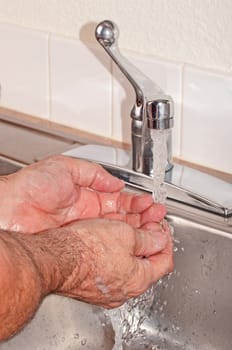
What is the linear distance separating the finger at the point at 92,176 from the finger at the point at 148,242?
0.28ft

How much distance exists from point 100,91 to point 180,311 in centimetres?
29

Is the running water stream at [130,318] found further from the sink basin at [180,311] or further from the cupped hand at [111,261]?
the cupped hand at [111,261]

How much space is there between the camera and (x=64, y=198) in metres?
0.91

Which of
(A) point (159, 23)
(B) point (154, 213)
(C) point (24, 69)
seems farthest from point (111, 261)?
(C) point (24, 69)

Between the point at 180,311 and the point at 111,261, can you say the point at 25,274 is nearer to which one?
the point at 111,261

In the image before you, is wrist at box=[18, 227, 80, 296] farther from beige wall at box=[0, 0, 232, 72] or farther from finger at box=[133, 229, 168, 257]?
beige wall at box=[0, 0, 232, 72]

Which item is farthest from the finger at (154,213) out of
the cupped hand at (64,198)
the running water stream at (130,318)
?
the running water stream at (130,318)

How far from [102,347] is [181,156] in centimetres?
24

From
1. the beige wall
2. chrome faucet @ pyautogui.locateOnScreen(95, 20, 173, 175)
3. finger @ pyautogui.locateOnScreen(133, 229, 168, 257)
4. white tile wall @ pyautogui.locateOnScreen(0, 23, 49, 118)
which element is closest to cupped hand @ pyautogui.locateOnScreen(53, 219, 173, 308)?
finger @ pyautogui.locateOnScreen(133, 229, 168, 257)

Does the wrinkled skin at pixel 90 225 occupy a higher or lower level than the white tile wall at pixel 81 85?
lower

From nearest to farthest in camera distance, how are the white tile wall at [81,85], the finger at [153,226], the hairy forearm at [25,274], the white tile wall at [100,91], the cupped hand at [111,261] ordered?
the hairy forearm at [25,274] → the cupped hand at [111,261] → the finger at [153,226] → the white tile wall at [100,91] → the white tile wall at [81,85]

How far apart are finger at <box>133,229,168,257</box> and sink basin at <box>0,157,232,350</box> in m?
0.07

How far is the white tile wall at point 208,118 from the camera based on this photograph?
3.17 feet

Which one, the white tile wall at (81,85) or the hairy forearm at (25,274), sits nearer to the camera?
the hairy forearm at (25,274)
